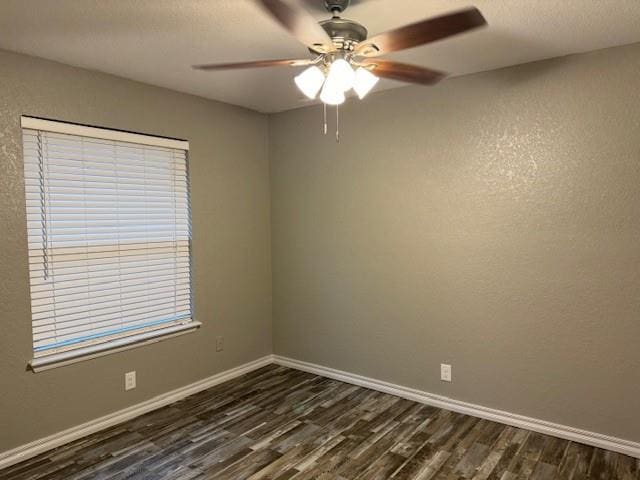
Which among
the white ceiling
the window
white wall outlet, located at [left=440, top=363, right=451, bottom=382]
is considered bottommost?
white wall outlet, located at [left=440, top=363, right=451, bottom=382]

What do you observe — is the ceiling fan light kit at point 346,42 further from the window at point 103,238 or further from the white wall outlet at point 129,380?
the white wall outlet at point 129,380

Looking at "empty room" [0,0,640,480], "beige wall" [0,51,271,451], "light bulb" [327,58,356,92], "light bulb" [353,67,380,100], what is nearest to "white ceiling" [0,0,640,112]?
"empty room" [0,0,640,480]

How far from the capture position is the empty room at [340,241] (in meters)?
2.52

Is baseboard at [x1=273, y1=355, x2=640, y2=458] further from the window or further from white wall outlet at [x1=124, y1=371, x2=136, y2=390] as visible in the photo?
white wall outlet at [x1=124, y1=371, x2=136, y2=390]

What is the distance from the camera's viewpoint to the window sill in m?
2.85

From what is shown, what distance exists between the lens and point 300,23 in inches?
66.6

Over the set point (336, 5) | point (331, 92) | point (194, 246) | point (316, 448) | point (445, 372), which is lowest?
point (316, 448)

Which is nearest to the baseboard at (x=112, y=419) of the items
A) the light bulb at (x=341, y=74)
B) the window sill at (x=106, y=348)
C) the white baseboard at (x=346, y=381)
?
the white baseboard at (x=346, y=381)

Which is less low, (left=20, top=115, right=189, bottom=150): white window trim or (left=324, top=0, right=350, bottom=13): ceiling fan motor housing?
(left=324, top=0, right=350, bottom=13): ceiling fan motor housing

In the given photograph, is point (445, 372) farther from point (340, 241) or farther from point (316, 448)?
point (340, 241)

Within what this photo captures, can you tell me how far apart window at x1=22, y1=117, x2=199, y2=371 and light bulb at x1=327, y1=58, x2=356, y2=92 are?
6.48 feet

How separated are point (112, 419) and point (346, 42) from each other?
286 cm

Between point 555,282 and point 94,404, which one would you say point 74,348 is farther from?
point 555,282

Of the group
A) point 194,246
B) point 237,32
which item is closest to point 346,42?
point 237,32
